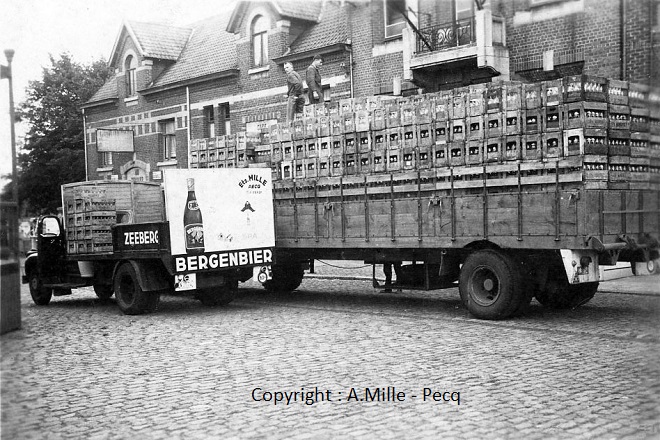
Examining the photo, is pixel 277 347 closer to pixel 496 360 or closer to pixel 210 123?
pixel 496 360

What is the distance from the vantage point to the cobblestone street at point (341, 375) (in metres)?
5.12

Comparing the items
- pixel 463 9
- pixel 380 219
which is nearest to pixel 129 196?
pixel 380 219

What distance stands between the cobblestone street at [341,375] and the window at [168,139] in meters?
19.5

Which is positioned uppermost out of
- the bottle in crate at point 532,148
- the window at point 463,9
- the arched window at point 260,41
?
the arched window at point 260,41

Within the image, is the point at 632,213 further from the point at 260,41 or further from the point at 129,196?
the point at 260,41

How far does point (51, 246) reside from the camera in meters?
14.1

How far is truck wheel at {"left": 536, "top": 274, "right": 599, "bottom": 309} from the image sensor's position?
10750 millimetres

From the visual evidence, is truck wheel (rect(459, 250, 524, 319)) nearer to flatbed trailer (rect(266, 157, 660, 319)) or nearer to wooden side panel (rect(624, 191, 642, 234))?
flatbed trailer (rect(266, 157, 660, 319))

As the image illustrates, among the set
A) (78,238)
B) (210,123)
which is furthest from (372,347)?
(210,123)

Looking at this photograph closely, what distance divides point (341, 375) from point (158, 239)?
5582 mm

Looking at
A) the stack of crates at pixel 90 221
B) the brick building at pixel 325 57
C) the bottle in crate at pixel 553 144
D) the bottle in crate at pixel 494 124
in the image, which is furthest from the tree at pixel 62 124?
the bottle in crate at pixel 553 144

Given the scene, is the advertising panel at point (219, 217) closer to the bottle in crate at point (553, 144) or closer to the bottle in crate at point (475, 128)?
the bottle in crate at point (475, 128)

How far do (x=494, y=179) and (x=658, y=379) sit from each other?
255 inches

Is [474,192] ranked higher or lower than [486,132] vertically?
lower
